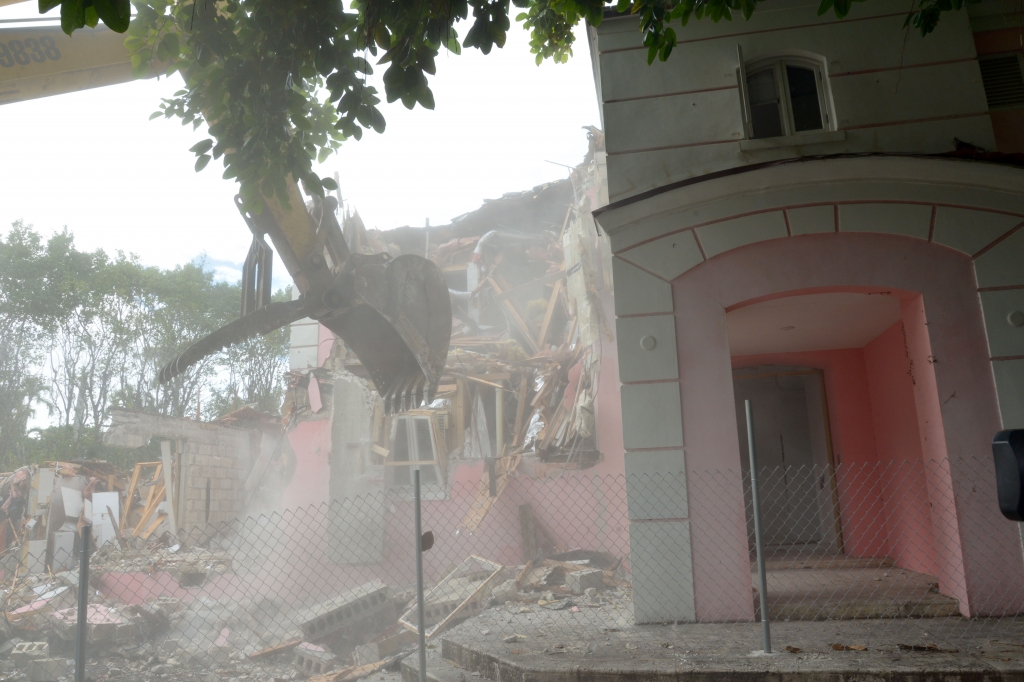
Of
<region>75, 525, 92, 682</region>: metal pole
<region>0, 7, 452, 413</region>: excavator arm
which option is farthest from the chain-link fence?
<region>75, 525, 92, 682</region>: metal pole

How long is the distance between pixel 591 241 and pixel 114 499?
15.5 m

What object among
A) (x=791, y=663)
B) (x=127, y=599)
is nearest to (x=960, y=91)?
(x=791, y=663)

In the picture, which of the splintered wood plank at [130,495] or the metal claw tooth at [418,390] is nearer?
the metal claw tooth at [418,390]

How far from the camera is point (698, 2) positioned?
17.2ft

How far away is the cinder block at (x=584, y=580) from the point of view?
10.1 metres

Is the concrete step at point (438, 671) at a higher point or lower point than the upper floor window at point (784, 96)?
lower

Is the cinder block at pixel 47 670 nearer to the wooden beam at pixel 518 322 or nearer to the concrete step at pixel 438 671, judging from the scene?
the concrete step at pixel 438 671

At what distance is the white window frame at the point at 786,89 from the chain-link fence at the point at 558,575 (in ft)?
11.9

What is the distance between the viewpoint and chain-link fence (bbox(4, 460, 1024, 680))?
19.6ft

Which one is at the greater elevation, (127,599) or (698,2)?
(698,2)

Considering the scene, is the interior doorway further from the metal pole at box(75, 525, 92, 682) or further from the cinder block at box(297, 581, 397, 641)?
the metal pole at box(75, 525, 92, 682)

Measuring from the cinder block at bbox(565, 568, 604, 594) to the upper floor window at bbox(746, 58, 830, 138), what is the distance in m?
6.77

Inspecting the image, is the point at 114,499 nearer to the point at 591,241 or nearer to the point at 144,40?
the point at 591,241

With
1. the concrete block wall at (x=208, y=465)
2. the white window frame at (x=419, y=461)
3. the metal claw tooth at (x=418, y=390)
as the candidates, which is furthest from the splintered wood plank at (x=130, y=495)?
the metal claw tooth at (x=418, y=390)
